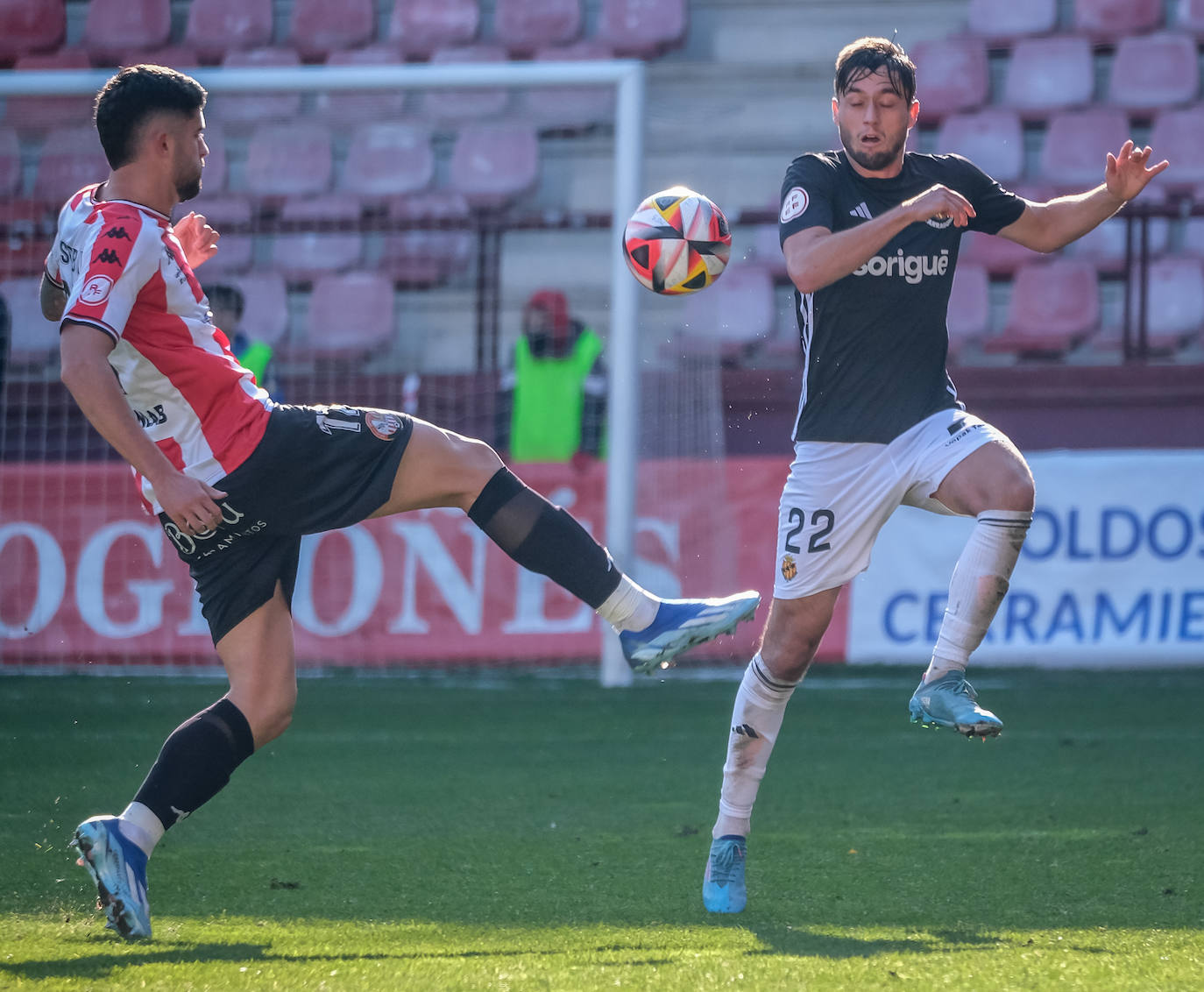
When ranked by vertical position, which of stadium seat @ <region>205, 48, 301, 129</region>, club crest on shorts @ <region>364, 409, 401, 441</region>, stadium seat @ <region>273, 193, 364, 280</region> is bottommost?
club crest on shorts @ <region>364, 409, 401, 441</region>

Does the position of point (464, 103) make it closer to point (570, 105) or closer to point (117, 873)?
point (570, 105)

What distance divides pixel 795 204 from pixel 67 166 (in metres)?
6.52

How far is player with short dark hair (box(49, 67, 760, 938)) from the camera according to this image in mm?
3219

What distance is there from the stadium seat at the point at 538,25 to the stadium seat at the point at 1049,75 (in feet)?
11.7

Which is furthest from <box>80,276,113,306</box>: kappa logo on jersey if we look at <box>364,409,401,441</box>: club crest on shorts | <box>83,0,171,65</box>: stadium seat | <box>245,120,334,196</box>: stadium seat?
<box>83,0,171,65</box>: stadium seat

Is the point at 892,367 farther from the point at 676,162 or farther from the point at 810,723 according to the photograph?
the point at 676,162

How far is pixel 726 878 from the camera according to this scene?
362 cm

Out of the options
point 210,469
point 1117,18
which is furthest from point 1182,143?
point 210,469

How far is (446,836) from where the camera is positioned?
455 cm

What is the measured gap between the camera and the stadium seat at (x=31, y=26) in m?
12.4

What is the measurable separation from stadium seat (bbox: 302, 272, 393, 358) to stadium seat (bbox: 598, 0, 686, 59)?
348 cm

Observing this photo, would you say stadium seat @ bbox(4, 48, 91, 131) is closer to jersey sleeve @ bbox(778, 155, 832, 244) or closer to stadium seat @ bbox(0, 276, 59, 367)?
stadium seat @ bbox(0, 276, 59, 367)

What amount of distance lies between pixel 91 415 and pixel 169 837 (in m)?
1.91

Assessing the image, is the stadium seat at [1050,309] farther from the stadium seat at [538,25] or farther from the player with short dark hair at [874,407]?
the player with short dark hair at [874,407]
